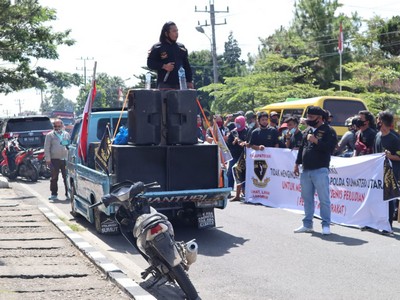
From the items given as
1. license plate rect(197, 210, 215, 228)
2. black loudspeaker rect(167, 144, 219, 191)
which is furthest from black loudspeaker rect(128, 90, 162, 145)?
license plate rect(197, 210, 215, 228)

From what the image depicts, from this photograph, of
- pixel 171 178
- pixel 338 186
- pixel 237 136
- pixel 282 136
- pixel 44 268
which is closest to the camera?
pixel 44 268

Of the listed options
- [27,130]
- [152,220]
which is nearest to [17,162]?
[27,130]

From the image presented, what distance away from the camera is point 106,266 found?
26.3ft

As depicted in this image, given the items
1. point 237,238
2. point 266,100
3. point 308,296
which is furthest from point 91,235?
point 266,100

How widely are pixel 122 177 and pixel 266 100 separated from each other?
→ 110 feet

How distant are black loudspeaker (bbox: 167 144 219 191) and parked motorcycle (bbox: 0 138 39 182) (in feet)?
42.7

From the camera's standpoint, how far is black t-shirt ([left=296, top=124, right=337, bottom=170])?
10594 mm

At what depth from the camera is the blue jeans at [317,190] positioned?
10727 mm

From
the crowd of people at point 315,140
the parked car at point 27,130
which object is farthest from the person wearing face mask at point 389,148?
the parked car at point 27,130

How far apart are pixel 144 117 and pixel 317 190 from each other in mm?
2729

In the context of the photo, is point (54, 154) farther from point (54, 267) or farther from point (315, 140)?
point (54, 267)

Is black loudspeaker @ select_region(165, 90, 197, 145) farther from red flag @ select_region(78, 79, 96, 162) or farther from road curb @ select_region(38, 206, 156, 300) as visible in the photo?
red flag @ select_region(78, 79, 96, 162)

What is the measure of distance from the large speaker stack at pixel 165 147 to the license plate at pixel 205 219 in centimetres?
42

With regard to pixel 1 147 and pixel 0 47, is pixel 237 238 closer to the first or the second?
pixel 0 47
